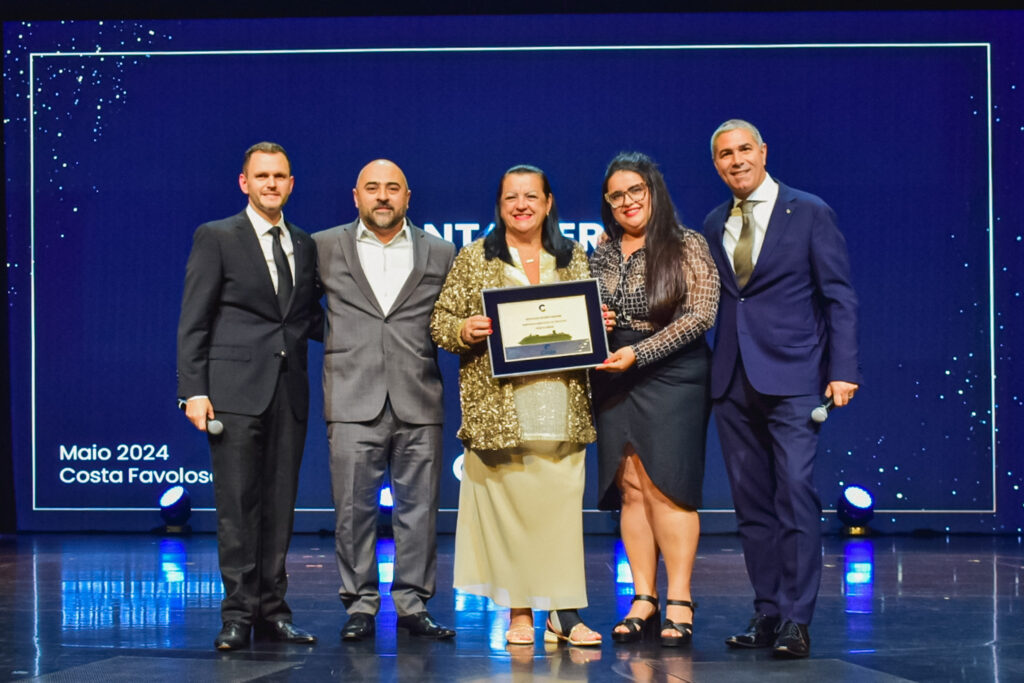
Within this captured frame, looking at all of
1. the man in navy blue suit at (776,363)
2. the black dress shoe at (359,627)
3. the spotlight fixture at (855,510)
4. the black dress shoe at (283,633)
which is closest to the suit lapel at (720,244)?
the man in navy blue suit at (776,363)

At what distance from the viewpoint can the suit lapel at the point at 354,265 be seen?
138 inches

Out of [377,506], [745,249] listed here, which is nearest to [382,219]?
[377,506]

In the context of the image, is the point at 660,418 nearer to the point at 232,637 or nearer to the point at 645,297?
the point at 645,297

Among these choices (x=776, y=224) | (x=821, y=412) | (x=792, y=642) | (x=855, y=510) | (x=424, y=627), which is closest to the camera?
(x=792, y=642)

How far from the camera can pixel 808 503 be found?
128 inches

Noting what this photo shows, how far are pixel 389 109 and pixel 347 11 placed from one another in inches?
26.1

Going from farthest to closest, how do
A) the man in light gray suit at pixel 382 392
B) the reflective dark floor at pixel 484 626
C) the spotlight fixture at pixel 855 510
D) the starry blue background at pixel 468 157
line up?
the starry blue background at pixel 468 157
the spotlight fixture at pixel 855 510
the man in light gray suit at pixel 382 392
the reflective dark floor at pixel 484 626

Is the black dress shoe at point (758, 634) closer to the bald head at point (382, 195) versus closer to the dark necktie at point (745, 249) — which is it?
the dark necktie at point (745, 249)

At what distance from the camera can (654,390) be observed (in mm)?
3314

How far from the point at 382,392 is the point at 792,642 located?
1.49 metres

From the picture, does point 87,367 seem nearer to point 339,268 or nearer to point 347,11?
point 347,11

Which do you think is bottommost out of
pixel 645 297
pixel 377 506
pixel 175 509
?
pixel 175 509

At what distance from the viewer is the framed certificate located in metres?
3.18

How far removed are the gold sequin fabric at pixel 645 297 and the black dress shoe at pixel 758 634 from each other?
89cm
